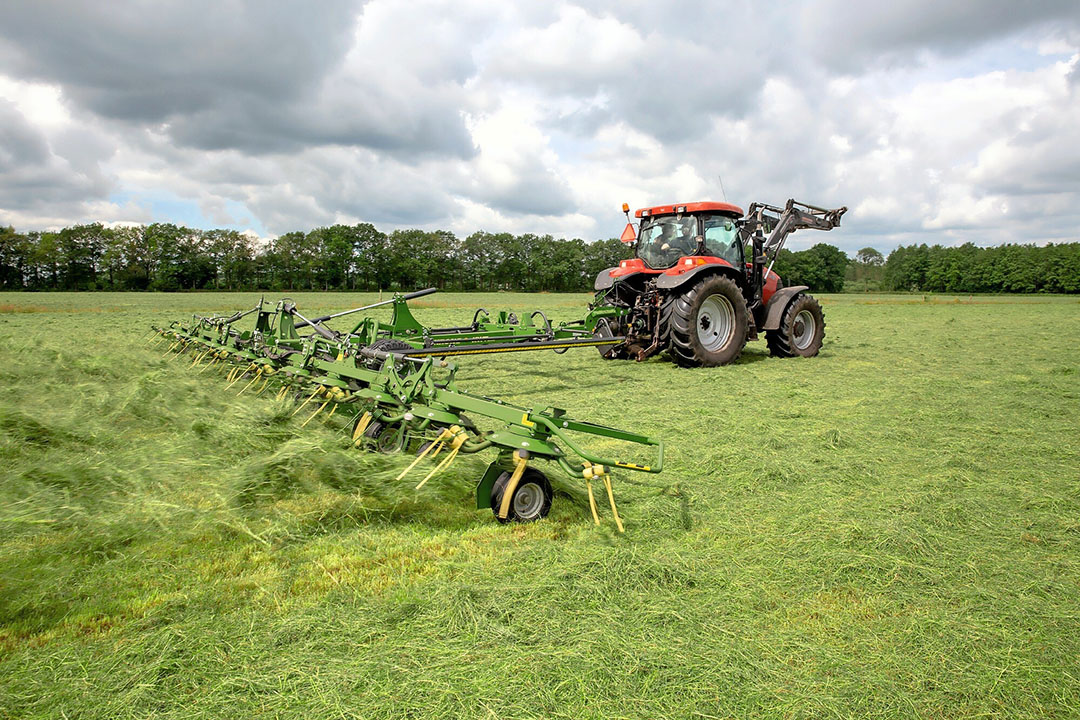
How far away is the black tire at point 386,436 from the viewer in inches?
158

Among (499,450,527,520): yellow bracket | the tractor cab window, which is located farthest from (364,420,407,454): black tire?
the tractor cab window

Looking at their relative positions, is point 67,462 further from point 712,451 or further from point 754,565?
point 712,451

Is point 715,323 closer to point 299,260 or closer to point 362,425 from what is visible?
point 362,425

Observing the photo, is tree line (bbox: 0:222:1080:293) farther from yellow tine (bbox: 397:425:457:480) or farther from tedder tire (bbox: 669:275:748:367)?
yellow tine (bbox: 397:425:457:480)

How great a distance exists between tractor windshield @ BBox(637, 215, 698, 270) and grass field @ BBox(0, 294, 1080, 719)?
16.1ft

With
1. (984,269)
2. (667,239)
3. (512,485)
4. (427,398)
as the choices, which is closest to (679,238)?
(667,239)

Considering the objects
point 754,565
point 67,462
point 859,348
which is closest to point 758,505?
point 754,565

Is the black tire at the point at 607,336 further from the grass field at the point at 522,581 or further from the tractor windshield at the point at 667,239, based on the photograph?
the grass field at the point at 522,581

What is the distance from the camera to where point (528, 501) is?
3.27 metres

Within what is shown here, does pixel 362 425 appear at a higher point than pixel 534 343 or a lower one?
lower

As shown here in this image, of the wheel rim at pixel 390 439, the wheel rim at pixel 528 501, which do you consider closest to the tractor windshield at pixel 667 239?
the wheel rim at pixel 390 439

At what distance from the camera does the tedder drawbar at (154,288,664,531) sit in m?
3.18

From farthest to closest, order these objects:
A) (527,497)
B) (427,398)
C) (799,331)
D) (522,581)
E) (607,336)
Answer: (799,331) < (607,336) < (427,398) < (527,497) < (522,581)

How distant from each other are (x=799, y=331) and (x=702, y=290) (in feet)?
9.63
